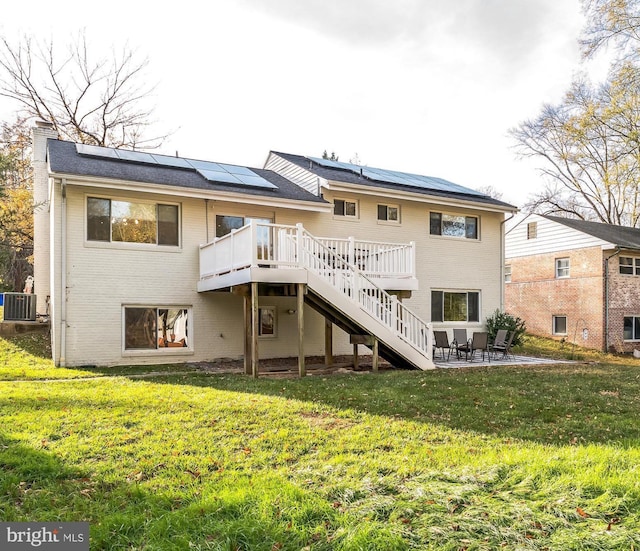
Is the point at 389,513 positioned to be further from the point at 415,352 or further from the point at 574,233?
the point at 574,233

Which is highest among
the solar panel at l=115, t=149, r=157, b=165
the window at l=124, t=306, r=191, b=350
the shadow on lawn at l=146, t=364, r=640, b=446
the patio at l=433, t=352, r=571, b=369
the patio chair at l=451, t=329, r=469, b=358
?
the solar panel at l=115, t=149, r=157, b=165

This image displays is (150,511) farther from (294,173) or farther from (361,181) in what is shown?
(294,173)

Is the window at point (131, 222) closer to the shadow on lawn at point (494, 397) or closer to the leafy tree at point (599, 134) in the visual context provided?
the shadow on lawn at point (494, 397)

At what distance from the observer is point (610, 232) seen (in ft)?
81.2

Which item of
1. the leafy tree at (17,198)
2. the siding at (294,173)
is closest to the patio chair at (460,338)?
the siding at (294,173)

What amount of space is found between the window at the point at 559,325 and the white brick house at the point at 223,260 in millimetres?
9573

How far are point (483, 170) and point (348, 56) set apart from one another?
3177cm

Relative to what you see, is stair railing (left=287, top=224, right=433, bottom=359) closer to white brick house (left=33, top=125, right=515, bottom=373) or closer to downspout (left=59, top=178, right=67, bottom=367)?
white brick house (left=33, top=125, right=515, bottom=373)

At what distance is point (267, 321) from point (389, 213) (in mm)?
5856

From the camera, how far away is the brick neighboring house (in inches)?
876

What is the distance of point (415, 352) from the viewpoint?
1194 cm

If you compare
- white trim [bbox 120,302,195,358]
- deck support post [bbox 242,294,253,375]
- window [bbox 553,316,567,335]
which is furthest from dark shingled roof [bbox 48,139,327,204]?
window [bbox 553,316,567,335]

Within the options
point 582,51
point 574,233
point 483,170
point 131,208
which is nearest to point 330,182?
point 131,208

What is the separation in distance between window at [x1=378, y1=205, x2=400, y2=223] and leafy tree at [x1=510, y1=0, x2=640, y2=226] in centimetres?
1035
